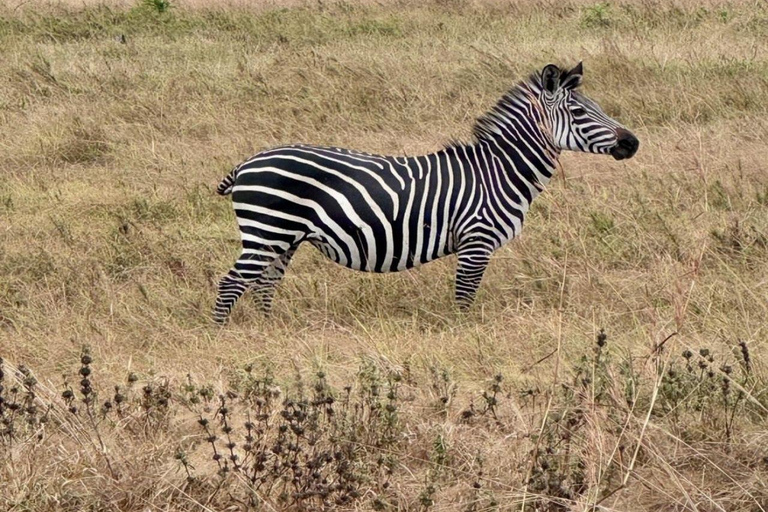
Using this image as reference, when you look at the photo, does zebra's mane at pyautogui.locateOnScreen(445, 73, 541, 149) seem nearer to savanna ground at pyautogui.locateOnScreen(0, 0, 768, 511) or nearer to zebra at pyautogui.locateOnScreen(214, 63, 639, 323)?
zebra at pyautogui.locateOnScreen(214, 63, 639, 323)

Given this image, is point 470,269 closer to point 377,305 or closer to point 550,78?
point 377,305

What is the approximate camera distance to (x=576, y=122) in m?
6.40

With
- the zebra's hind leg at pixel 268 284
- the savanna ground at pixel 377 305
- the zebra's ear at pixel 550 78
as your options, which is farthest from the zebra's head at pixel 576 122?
the zebra's hind leg at pixel 268 284

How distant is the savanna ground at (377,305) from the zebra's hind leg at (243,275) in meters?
0.15

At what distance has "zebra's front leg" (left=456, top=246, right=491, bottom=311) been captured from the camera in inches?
245

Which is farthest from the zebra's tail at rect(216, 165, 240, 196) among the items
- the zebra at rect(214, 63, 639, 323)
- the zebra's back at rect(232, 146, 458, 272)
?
the zebra's back at rect(232, 146, 458, 272)

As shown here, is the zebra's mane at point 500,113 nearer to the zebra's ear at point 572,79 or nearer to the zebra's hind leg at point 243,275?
the zebra's ear at point 572,79

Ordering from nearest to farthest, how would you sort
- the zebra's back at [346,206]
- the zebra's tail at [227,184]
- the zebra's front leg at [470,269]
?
1. the zebra's back at [346,206]
2. the zebra's front leg at [470,269]
3. the zebra's tail at [227,184]

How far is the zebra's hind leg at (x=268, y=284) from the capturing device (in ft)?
20.9

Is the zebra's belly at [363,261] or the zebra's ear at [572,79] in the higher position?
the zebra's ear at [572,79]

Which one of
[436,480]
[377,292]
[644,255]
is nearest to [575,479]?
[436,480]

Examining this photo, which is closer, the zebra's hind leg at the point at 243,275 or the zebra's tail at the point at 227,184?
the zebra's hind leg at the point at 243,275

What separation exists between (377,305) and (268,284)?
618mm

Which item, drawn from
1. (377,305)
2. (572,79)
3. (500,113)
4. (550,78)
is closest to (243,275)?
(377,305)
